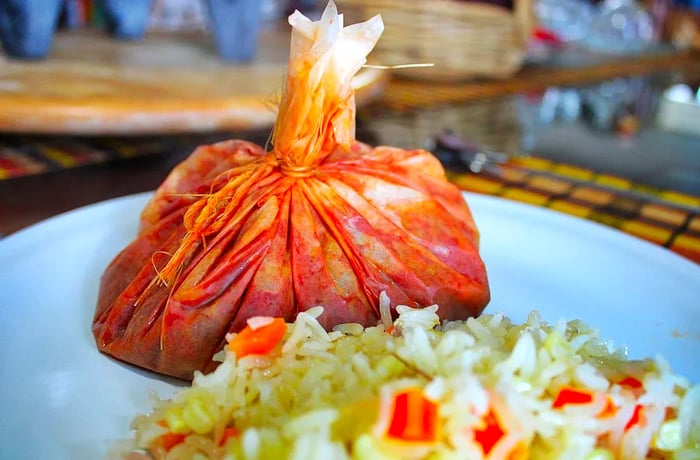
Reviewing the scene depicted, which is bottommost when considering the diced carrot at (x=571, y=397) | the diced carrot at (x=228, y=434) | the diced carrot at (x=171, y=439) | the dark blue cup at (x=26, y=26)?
the diced carrot at (x=171, y=439)

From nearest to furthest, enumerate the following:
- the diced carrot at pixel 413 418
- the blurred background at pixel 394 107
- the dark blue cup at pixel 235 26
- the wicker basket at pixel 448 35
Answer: the diced carrot at pixel 413 418 < the blurred background at pixel 394 107 < the dark blue cup at pixel 235 26 < the wicker basket at pixel 448 35

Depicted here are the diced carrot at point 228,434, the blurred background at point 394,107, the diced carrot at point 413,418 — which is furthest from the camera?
the blurred background at point 394,107

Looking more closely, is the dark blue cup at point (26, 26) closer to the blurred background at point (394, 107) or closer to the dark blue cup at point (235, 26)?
the blurred background at point (394, 107)

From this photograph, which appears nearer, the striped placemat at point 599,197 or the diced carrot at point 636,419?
the diced carrot at point 636,419

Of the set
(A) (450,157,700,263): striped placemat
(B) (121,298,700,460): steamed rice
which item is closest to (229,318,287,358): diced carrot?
(B) (121,298,700,460): steamed rice

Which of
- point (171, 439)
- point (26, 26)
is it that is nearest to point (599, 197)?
point (171, 439)

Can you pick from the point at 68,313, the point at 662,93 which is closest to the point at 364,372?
the point at 68,313

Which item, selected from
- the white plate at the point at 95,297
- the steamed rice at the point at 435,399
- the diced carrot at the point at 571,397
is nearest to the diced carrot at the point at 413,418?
the steamed rice at the point at 435,399
